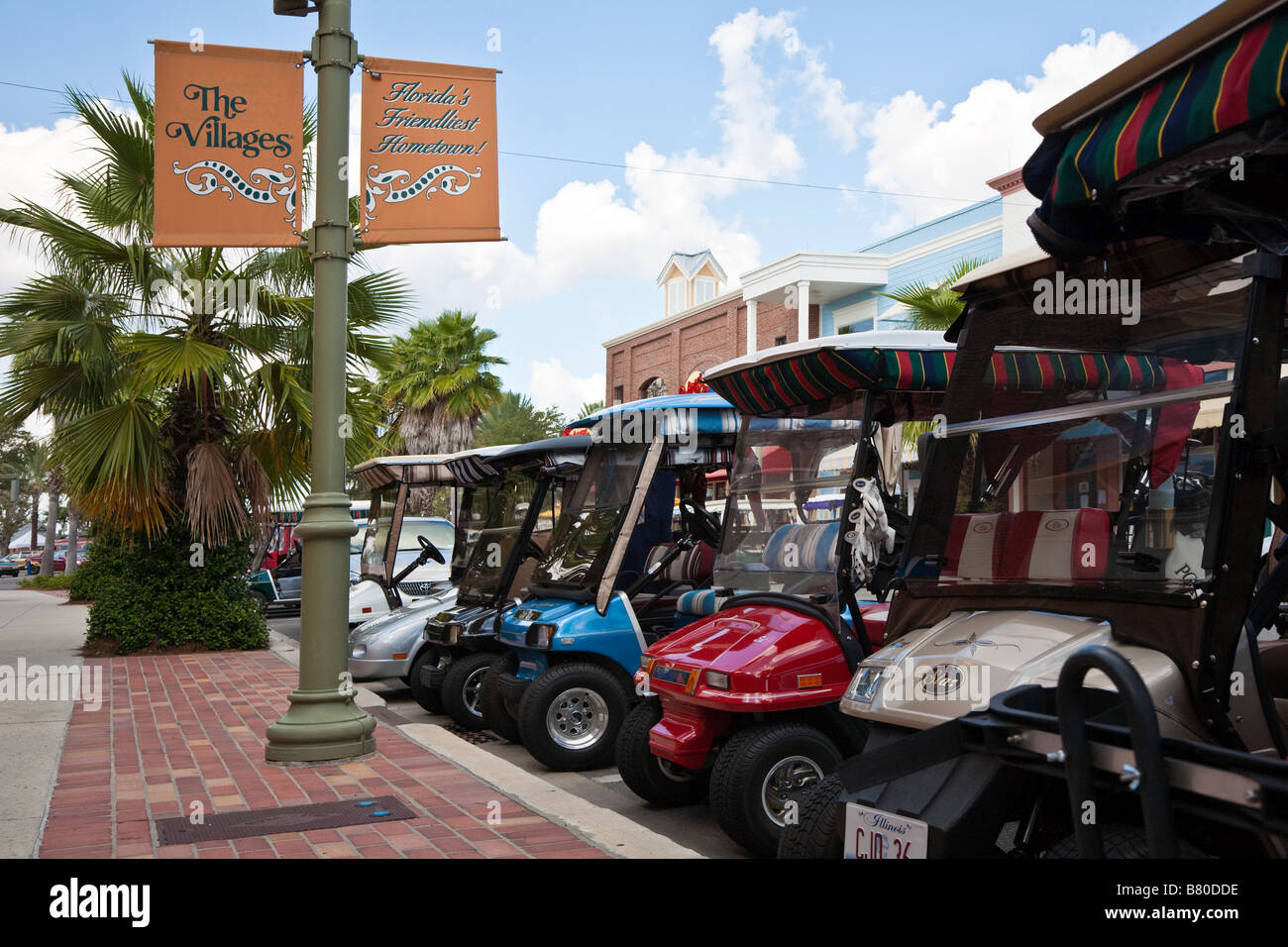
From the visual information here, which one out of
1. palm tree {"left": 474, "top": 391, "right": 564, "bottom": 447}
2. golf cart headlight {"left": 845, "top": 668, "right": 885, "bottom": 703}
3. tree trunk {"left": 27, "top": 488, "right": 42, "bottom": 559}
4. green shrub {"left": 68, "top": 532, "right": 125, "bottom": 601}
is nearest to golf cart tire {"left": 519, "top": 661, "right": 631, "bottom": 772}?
golf cart headlight {"left": 845, "top": 668, "right": 885, "bottom": 703}

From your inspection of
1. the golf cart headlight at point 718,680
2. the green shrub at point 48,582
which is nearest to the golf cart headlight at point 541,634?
the golf cart headlight at point 718,680

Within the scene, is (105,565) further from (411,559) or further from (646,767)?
(646,767)

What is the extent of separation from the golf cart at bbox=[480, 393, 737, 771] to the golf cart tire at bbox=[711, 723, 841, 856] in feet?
7.86

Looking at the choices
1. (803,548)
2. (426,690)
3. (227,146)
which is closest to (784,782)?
(803,548)

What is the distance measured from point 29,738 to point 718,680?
5105 millimetres

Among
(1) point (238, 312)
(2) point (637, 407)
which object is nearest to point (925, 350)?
(2) point (637, 407)

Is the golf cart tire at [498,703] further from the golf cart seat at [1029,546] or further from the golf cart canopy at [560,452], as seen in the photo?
the golf cart seat at [1029,546]

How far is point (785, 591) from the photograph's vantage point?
5816mm

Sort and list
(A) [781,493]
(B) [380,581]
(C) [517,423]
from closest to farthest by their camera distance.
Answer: (A) [781,493], (B) [380,581], (C) [517,423]

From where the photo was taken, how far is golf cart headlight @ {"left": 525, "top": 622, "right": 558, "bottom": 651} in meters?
7.54

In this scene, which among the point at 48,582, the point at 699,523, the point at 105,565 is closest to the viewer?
the point at 699,523

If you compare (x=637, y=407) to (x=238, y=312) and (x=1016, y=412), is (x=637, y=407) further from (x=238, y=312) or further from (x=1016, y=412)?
(x=238, y=312)

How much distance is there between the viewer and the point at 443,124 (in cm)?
700
